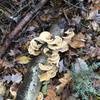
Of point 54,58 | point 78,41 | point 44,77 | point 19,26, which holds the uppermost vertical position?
point 19,26

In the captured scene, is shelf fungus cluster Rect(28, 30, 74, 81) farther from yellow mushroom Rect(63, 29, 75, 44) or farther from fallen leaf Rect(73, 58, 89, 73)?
fallen leaf Rect(73, 58, 89, 73)

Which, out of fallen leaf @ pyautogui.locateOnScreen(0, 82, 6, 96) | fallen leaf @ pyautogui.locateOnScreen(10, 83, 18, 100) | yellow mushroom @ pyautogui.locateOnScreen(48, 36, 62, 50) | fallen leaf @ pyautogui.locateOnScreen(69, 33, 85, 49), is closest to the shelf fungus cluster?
yellow mushroom @ pyautogui.locateOnScreen(48, 36, 62, 50)

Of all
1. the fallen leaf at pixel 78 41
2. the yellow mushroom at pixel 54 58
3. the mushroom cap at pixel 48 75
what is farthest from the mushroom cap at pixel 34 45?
the fallen leaf at pixel 78 41

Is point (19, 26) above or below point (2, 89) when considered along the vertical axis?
above

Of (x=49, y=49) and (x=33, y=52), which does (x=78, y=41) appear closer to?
(x=49, y=49)

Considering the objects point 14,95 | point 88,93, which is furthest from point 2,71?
point 88,93

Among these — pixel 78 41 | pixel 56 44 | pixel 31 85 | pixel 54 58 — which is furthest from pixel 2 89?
pixel 78 41

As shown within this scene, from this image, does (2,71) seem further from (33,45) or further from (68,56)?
(68,56)

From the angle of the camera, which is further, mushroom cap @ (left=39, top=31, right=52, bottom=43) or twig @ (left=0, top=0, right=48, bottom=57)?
twig @ (left=0, top=0, right=48, bottom=57)
